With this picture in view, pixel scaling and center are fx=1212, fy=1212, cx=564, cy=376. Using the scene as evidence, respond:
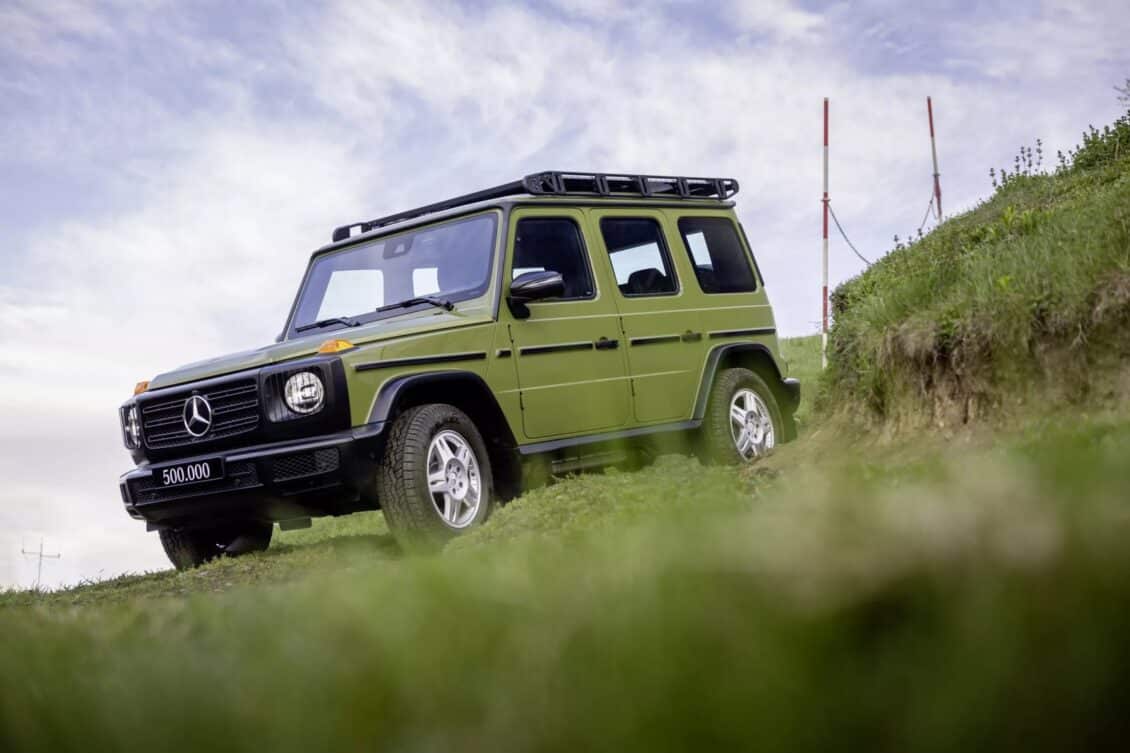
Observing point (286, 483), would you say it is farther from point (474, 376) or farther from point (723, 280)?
point (723, 280)

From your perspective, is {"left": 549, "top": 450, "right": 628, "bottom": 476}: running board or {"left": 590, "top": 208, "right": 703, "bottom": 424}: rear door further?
{"left": 590, "top": 208, "right": 703, "bottom": 424}: rear door

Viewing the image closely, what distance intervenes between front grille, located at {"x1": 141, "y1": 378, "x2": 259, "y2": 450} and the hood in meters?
0.12

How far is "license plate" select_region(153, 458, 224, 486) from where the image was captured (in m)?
7.17

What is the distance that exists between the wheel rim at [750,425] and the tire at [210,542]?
3.61m

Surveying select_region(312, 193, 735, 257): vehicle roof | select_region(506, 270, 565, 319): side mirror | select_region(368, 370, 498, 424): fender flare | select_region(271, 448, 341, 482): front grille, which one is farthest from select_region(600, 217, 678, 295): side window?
select_region(271, 448, 341, 482): front grille

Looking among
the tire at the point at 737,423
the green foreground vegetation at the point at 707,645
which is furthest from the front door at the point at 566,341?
the green foreground vegetation at the point at 707,645

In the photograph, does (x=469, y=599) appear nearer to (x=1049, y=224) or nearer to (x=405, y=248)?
(x=405, y=248)

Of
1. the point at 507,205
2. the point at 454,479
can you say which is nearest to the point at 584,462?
the point at 454,479

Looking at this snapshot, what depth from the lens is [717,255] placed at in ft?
32.4

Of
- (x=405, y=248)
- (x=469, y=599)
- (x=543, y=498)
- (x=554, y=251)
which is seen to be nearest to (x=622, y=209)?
(x=554, y=251)

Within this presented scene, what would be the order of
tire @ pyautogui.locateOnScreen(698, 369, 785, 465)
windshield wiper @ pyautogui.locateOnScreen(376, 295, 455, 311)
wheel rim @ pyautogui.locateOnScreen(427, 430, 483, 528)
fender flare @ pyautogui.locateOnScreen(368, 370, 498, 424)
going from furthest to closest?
tire @ pyautogui.locateOnScreen(698, 369, 785, 465), windshield wiper @ pyautogui.locateOnScreen(376, 295, 455, 311), wheel rim @ pyautogui.locateOnScreen(427, 430, 483, 528), fender flare @ pyautogui.locateOnScreen(368, 370, 498, 424)

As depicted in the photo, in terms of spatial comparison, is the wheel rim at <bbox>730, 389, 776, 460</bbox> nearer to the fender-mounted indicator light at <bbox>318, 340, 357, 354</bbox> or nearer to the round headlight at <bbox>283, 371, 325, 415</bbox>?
the fender-mounted indicator light at <bbox>318, 340, 357, 354</bbox>

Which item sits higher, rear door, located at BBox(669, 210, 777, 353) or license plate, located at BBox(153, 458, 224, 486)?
rear door, located at BBox(669, 210, 777, 353)

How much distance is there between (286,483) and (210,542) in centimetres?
193
